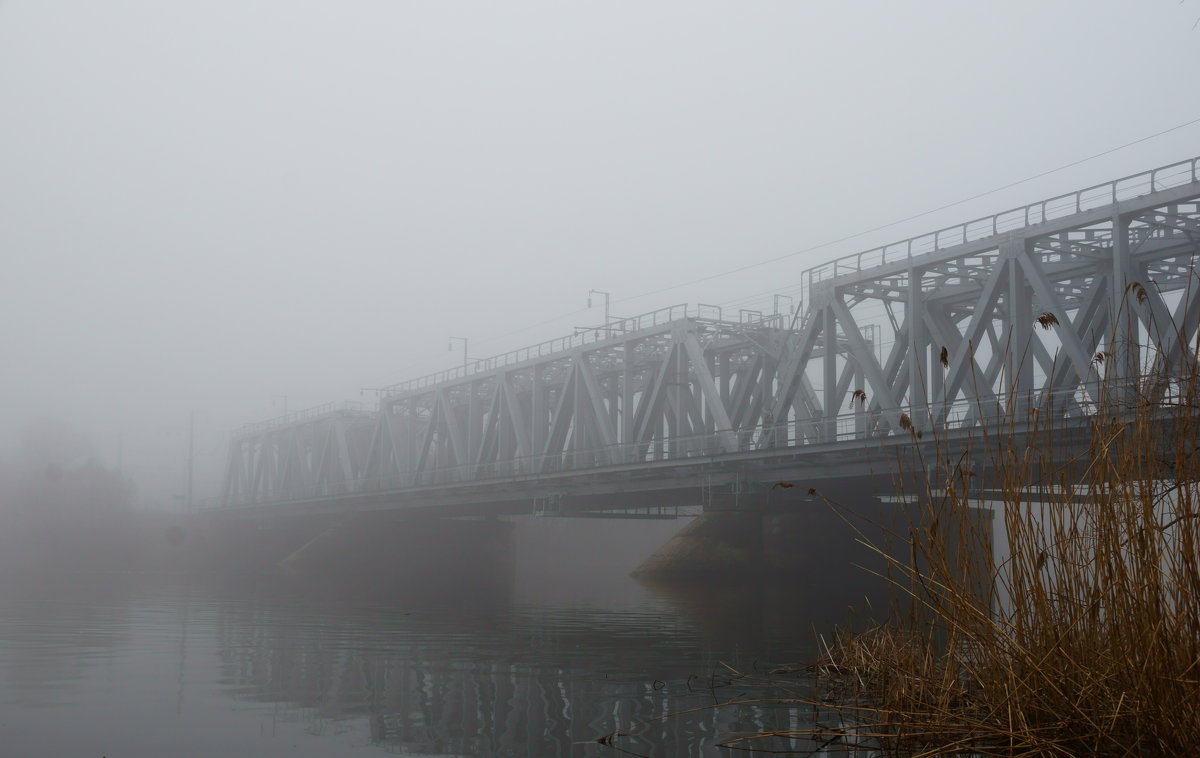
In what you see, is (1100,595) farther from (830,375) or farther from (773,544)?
(773,544)

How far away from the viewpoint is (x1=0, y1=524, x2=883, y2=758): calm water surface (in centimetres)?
964

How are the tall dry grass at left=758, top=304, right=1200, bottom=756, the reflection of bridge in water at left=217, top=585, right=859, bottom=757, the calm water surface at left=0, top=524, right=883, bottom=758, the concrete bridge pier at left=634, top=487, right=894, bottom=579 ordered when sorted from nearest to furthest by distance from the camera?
the tall dry grass at left=758, top=304, right=1200, bottom=756 < the calm water surface at left=0, top=524, right=883, bottom=758 < the reflection of bridge in water at left=217, top=585, right=859, bottom=757 < the concrete bridge pier at left=634, top=487, right=894, bottom=579

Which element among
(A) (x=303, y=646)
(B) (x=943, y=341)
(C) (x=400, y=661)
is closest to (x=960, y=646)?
(C) (x=400, y=661)

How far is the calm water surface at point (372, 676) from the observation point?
9.64 m

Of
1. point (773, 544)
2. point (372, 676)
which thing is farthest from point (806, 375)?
point (372, 676)

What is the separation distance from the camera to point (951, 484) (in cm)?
634

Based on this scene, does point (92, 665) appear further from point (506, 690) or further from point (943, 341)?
point (943, 341)

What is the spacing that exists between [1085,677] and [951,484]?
1376 mm

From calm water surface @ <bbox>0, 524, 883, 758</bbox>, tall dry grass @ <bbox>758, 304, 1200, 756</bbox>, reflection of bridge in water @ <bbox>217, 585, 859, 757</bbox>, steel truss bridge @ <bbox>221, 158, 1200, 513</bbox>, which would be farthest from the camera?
steel truss bridge @ <bbox>221, 158, 1200, 513</bbox>

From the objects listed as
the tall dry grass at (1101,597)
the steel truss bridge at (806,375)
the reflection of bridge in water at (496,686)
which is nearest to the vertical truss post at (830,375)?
the steel truss bridge at (806,375)

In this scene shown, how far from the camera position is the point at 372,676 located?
14.5 m

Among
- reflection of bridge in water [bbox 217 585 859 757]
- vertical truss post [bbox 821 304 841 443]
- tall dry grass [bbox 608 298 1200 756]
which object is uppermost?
vertical truss post [bbox 821 304 841 443]

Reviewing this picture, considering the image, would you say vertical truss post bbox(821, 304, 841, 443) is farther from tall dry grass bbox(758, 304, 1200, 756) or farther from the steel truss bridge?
tall dry grass bbox(758, 304, 1200, 756)

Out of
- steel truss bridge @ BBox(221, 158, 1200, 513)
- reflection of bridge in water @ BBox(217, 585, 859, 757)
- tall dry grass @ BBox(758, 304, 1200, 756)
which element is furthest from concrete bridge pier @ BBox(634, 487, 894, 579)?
tall dry grass @ BBox(758, 304, 1200, 756)
